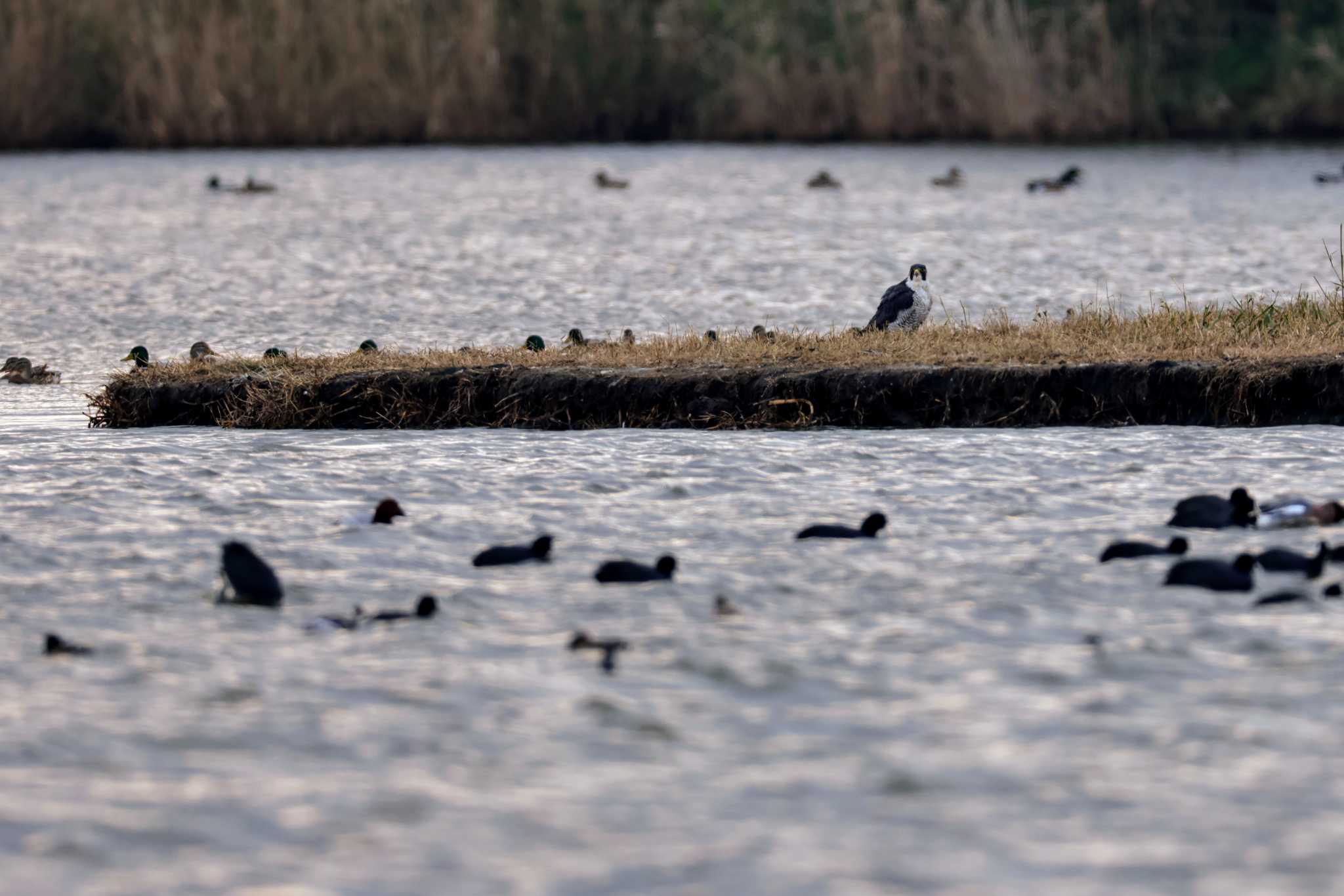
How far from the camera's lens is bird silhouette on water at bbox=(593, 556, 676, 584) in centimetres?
618

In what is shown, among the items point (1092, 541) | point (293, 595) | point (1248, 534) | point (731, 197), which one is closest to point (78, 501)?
Result: point (293, 595)

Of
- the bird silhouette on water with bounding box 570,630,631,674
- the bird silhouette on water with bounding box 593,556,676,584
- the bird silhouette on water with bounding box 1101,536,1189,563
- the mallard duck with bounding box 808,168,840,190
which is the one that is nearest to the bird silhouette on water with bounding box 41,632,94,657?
the bird silhouette on water with bounding box 570,630,631,674

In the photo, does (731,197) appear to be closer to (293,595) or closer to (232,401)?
(232,401)

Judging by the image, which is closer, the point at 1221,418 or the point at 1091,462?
the point at 1091,462

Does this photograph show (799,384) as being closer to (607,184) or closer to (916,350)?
(916,350)

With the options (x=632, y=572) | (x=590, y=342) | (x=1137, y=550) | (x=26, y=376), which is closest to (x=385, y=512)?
(x=632, y=572)

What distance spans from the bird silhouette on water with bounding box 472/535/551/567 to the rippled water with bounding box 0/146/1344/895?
137mm

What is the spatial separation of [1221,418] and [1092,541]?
2.39m

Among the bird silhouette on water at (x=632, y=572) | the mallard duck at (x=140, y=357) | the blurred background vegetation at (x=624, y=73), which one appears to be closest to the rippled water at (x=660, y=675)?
the bird silhouette on water at (x=632, y=572)

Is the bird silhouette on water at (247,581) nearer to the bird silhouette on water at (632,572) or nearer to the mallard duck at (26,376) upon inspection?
the bird silhouette on water at (632,572)

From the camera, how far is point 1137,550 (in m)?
6.32

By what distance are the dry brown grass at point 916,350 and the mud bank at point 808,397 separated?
0.10 meters

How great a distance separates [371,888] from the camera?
3.91m

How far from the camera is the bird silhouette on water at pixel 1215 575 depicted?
5.91 m
